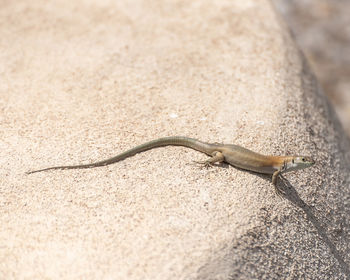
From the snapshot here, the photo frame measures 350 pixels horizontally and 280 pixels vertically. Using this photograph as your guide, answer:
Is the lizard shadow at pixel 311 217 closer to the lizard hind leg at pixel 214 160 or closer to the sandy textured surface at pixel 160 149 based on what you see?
the sandy textured surface at pixel 160 149

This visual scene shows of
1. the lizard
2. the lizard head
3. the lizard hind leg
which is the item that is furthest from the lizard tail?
the lizard head

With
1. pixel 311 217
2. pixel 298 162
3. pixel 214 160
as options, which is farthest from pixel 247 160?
pixel 311 217

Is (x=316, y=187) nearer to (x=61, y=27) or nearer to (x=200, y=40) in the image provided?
(x=200, y=40)

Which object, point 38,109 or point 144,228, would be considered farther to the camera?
point 38,109

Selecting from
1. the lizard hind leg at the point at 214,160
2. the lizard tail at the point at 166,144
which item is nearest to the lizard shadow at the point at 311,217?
the lizard hind leg at the point at 214,160

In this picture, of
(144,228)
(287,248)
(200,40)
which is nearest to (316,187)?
(287,248)

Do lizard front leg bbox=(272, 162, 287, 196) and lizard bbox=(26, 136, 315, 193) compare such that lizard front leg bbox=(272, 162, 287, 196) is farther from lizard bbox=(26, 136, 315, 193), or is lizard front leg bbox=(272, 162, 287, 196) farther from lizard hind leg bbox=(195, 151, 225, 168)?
lizard hind leg bbox=(195, 151, 225, 168)
